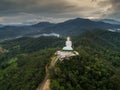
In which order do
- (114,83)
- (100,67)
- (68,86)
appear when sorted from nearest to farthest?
1. (68,86)
2. (114,83)
3. (100,67)

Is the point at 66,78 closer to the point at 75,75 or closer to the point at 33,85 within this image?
the point at 75,75

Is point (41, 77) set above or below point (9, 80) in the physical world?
above

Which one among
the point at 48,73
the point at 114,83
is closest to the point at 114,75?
the point at 114,83

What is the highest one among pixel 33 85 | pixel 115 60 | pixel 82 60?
pixel 82 60

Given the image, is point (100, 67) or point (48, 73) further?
point (100, 67)

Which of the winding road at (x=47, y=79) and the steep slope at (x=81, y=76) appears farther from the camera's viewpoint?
the steep slope at (x=81, y=76)

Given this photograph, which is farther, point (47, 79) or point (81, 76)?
point (81, 76)

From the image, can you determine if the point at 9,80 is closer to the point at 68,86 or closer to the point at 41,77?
the point at 41,77

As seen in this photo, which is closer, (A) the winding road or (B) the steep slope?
(A) the winding road

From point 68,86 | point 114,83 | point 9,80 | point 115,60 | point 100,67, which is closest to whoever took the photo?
point 68,86

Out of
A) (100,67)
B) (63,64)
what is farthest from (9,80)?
(100,67)
